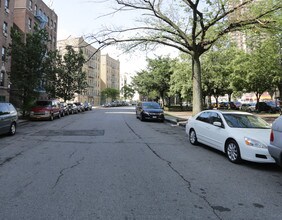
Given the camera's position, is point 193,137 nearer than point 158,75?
Yes

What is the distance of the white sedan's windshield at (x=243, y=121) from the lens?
28.1 ft

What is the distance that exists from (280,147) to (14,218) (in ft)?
16.1

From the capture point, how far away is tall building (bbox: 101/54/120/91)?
115750 millimetres

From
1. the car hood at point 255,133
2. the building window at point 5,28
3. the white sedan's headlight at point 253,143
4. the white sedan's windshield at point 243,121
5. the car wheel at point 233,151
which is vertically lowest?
the car wheel at point 233,151

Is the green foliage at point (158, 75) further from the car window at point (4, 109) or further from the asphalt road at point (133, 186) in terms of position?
the asphalt road at point (133, 186)

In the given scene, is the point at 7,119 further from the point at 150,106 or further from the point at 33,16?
the point at 33,16

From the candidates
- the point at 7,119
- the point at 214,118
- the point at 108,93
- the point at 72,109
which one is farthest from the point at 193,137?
the point at 108,93

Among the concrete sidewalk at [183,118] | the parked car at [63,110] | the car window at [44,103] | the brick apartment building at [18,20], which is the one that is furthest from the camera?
the brick apartment building at [18,20]

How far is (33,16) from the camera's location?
43.3 m

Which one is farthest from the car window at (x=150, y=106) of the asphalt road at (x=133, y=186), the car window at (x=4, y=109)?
the asphalt road at (x=133, y=186)

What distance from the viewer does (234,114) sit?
934cm

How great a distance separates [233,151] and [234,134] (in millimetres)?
465

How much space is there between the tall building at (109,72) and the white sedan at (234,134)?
10450 centimetres

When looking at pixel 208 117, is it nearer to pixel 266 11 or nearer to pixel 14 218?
pixel 14 218
